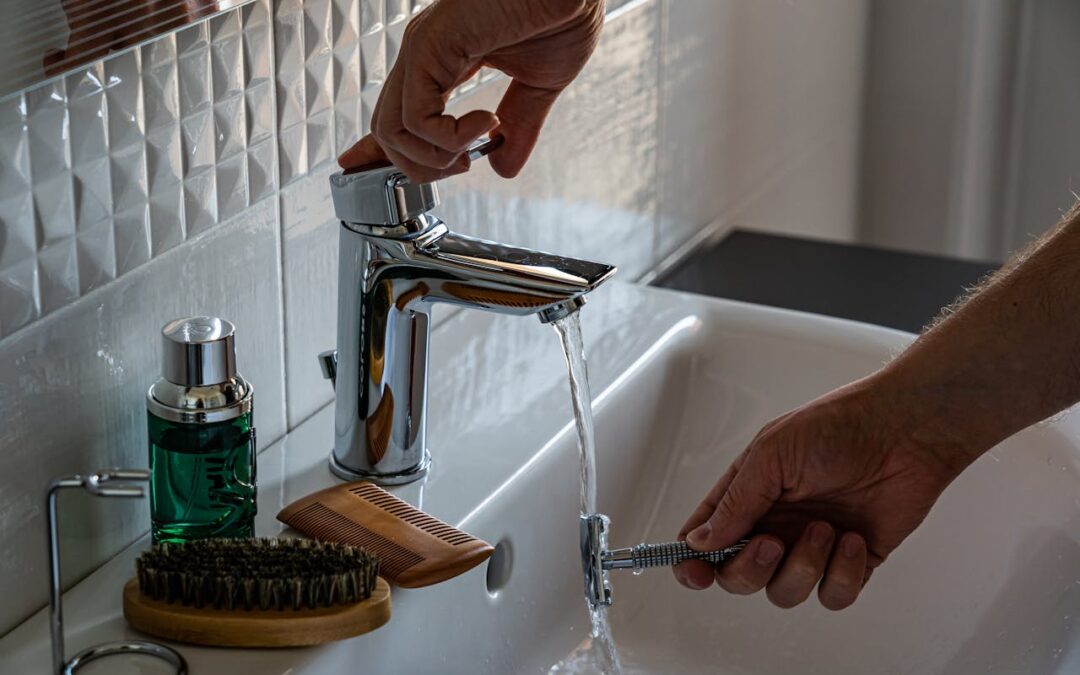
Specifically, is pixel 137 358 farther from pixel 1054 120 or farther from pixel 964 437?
pixel 1054 120

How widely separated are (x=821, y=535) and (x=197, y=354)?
1.06ft

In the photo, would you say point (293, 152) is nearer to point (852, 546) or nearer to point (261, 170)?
point (261, 170)

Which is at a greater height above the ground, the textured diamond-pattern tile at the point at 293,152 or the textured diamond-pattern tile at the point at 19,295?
the textured diamond-pattern tile at the point at 293,152

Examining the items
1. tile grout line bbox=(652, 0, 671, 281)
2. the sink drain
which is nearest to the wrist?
the sink drain

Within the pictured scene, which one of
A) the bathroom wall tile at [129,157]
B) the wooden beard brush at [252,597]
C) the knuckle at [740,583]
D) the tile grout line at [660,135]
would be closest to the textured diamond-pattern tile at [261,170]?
the bathroom wall tile at [129,157]

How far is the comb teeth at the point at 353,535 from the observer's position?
65 centimetres

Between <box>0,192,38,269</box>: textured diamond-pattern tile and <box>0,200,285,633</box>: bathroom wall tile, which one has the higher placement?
<box>0,192,38,269</box>: textured diamond-pattern tile

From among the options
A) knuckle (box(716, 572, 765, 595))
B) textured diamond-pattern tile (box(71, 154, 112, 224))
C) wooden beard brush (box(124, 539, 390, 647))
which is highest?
textured diamond-pattern tile (box(71, 154, 112, 224))

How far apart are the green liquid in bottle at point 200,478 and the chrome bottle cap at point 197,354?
0.07 feet

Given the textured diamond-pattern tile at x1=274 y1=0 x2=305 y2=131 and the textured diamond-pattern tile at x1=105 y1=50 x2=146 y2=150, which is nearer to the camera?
the textured diamond-pattern tile at x1=105 y1=50 x2=146 y2=150

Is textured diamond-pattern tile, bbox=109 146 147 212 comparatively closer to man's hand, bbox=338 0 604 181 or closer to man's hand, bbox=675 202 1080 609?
man's hand, bbox=338 0 604 181

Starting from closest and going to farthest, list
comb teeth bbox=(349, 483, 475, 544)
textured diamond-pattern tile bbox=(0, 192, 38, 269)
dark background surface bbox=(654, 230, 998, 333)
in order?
textured diamond-pattern tile bbox=(0, 192, 38, 269) → comb teeth bbox=(349, 483, 475, 544) → dark background surface bbox=(654, 230, 998, 333)

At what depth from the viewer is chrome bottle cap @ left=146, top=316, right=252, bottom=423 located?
61 centimetres

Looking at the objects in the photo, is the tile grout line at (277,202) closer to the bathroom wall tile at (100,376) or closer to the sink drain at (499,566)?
the bathroom wall tile at (100,376)
